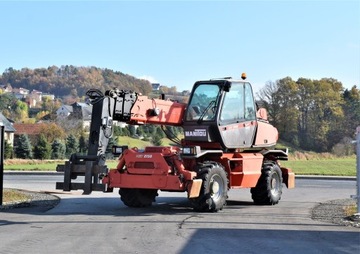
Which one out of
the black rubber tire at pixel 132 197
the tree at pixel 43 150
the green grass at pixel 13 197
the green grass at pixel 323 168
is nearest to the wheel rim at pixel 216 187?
the black rubber tire at pixel 132 197

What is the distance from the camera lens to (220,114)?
1485 cm

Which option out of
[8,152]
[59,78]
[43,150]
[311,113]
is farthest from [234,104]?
[59,78]

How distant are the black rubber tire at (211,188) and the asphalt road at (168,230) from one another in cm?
27

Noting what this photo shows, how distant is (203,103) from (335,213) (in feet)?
14.4

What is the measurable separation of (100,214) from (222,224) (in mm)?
3256

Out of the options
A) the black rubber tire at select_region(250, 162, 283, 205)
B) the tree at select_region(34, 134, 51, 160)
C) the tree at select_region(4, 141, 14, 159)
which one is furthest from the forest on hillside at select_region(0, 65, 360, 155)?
the black rubber tire at select_region(250, 162, 283, 205)

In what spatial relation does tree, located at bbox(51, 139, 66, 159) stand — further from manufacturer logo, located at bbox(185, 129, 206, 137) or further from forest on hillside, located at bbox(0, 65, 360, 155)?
manufacturer logo, located at bbox(185, 129, 206, 137)

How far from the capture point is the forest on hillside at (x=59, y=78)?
14862 cm

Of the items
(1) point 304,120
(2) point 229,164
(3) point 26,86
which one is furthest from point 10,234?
(3) point 26,86

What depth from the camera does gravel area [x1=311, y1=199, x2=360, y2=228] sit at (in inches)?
485

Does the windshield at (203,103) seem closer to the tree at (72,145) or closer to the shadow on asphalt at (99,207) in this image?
the shadow on asphalt at (99,207)

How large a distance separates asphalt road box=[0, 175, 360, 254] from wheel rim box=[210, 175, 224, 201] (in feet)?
1.45

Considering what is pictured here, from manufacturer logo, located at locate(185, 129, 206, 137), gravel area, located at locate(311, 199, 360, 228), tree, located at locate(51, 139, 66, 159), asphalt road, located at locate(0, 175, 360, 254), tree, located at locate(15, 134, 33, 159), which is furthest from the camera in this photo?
tree, located at locate(15, 134, 33, 159)

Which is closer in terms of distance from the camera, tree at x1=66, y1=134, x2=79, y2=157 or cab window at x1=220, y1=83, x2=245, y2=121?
cab window at x1=220, y1=83, x2=245, y2=121
